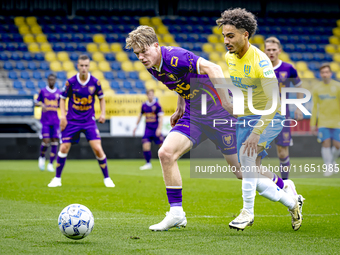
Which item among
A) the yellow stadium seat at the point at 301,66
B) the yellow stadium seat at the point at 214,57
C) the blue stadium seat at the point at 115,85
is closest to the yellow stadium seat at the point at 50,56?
the blue stadium seat at the point at 115,85

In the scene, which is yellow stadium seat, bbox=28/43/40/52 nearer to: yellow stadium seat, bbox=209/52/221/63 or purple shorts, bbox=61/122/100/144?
yellow stadium seat, bbox=209/52/221/63

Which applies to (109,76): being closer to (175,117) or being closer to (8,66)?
(8,66)

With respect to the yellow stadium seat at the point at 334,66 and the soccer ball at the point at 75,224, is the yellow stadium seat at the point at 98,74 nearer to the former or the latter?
the yellow stadium seat at the point at 334,66

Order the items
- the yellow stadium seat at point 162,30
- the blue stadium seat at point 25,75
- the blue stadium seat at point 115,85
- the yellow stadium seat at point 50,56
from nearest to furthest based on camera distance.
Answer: the blue stadium seat at point 25,75 < the blue stadium seat at point 115,85 < the yellow stadium seat at point 50,56 < the yellow stadium seat at point 162,30

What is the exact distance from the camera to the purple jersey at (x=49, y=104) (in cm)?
1101

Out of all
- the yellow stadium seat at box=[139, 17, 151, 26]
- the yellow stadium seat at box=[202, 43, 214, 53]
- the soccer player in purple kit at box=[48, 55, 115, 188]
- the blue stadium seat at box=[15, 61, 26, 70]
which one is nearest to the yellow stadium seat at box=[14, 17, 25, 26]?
the blue stadium seat at box=[15, 61, 26, 70]

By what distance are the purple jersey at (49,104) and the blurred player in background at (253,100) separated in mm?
7576

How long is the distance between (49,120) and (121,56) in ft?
27.0

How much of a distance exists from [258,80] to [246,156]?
2.12ft

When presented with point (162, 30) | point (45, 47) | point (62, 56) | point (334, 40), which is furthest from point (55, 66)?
point (334, 40)

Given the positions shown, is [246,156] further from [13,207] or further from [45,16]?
[45,16]

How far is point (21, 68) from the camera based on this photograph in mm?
17188

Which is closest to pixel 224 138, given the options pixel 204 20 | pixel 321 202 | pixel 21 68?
pixel 321 202

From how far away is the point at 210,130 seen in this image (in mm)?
4387
